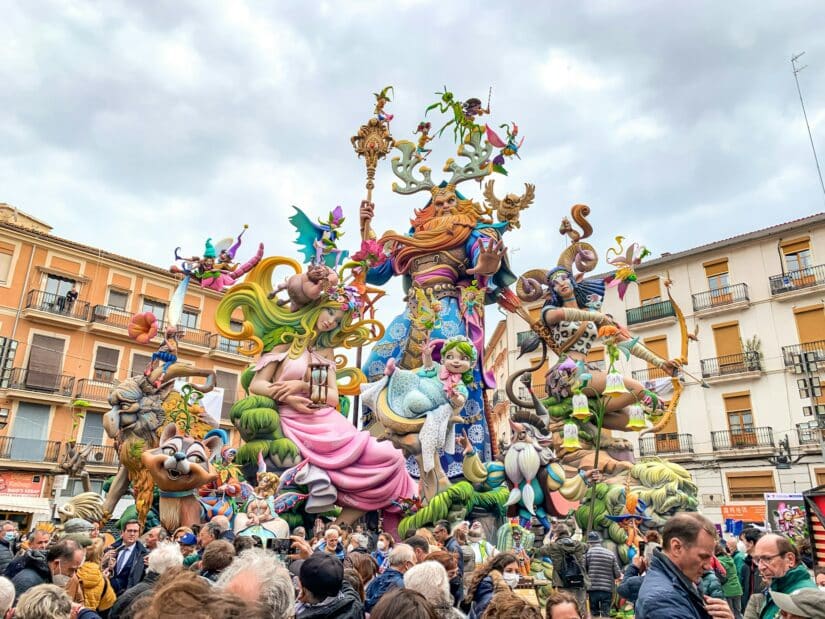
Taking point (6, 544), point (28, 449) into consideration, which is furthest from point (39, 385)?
point (6, 544)

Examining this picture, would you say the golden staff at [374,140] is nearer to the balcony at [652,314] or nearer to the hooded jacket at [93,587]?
the hooded jacket at [93,587]

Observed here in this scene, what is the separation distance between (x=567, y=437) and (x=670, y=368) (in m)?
2.81

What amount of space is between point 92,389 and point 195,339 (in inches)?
173

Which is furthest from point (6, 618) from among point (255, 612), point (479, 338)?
point (479, 338)

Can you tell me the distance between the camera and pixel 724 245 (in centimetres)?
2320

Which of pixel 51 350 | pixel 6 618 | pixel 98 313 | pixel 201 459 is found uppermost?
pixel 98 313

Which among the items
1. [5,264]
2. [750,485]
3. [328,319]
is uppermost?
[5,264]

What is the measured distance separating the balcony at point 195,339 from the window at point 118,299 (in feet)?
7.46

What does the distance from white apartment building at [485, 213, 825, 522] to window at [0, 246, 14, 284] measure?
2230 cm

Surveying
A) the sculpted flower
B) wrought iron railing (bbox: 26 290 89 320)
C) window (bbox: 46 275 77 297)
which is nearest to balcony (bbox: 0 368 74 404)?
wrought iron railing (bbox: 26 290 89 320)

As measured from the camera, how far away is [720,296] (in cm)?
2286

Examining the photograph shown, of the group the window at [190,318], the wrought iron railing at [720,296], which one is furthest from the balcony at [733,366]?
the window at [190,318]

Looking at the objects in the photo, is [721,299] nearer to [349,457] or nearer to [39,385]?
[349,457]

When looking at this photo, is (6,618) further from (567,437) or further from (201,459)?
(567,437)
